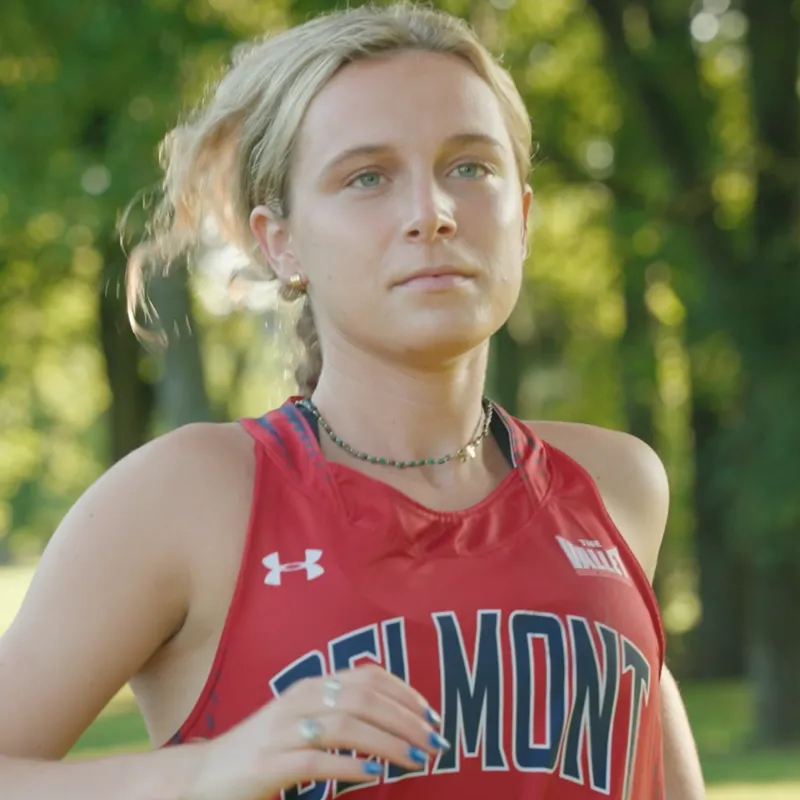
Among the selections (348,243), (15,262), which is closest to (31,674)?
(348,243)

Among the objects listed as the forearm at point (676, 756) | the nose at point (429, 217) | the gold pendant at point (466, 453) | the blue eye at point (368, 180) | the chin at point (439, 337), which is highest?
the blue eye at point (368, 180)

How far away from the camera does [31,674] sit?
1729 millimetres

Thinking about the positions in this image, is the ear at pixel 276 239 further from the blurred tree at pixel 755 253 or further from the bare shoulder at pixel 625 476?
the blurred tree at pixel 755 253

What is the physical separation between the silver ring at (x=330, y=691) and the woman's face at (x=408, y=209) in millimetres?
568

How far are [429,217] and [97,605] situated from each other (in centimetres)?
63

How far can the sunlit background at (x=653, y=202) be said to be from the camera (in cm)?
933

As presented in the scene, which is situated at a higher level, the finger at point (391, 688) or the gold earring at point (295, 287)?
the gold earring at point (295, 287)

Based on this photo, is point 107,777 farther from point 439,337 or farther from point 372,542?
point 439,337

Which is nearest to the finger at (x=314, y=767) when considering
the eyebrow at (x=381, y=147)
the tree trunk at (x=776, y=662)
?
the eyebrow at (x=381, y=147)

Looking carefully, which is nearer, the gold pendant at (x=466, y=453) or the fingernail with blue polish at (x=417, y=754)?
the fingernail with blue polish at (x=417, y=754)

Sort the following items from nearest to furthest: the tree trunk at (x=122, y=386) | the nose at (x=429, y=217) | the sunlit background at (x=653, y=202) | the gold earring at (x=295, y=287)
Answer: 1. the nose at (x=429, y=217)
2. the gold earring at (x=295, y=287)
3. the sunlit background at (x=653, y=202)
4. the tree trunk at (x=122, y=386)

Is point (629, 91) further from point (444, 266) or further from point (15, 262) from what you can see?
point (444, 266)

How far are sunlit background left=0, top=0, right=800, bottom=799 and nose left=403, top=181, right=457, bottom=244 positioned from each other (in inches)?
180

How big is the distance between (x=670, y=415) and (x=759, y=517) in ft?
32.7
